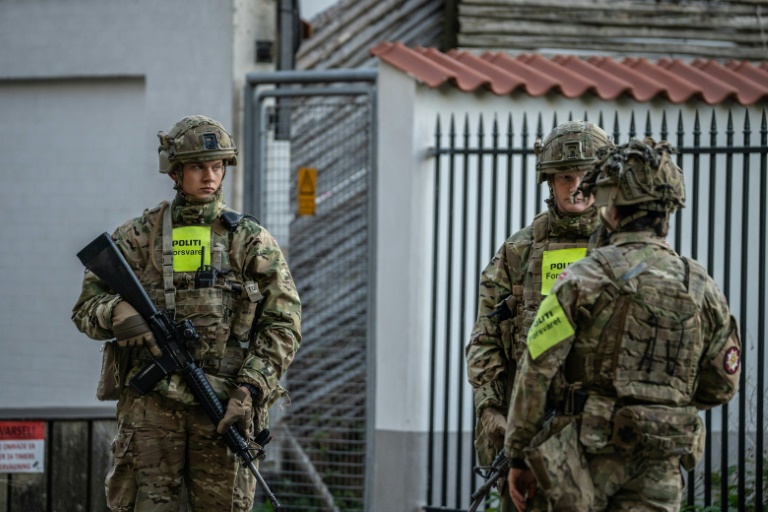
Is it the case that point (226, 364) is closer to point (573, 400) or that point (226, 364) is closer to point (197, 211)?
point (197, 211)

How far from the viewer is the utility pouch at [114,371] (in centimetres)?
496

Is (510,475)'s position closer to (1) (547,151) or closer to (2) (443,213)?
(1) (547,151)

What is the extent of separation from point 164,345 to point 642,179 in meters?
2.14

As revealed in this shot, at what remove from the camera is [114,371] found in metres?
4.98

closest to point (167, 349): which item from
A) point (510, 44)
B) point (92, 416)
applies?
point (92, 416)

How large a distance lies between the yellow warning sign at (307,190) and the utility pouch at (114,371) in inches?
103

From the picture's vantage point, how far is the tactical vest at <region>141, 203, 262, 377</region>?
491 centimetres

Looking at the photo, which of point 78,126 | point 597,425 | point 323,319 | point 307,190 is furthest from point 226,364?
point 78,126

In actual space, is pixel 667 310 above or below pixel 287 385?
above

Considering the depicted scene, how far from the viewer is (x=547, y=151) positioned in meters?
4.78

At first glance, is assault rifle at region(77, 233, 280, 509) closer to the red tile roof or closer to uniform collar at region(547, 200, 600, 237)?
uniform collar at region(547, 200, 600, 237)

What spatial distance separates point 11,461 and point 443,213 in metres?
2.97

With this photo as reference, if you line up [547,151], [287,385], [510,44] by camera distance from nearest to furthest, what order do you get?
[547,151] → [287,385] → [510,44]

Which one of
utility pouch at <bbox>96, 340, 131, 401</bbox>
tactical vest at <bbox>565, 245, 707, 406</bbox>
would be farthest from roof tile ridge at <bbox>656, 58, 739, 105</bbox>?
utility pouch at <bbox>96, 340, 131, 401</bbox>
